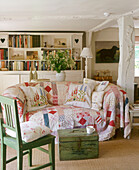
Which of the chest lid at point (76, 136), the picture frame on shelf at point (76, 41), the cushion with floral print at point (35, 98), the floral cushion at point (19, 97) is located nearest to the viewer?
the chest lid at point (76, 136)

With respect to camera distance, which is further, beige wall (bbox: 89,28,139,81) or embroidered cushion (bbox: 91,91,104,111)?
beige wall (bbox: 89,28,139,81)

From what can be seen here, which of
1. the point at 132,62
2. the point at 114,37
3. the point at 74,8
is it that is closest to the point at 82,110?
the point at 132,62

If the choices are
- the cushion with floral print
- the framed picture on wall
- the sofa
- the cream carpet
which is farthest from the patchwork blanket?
the framed picture on wall

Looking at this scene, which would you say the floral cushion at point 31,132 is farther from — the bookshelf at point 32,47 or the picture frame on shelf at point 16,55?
the picture frame on shelf at point 16,55

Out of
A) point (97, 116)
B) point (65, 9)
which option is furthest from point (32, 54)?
point (97, 116)

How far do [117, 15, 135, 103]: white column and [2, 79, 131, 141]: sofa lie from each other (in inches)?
21.9

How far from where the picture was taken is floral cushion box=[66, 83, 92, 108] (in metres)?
4.34

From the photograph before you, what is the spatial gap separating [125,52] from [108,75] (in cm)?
355

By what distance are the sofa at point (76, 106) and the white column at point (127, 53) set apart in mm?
557

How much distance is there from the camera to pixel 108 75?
8.35m

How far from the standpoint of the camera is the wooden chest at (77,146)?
129 inches

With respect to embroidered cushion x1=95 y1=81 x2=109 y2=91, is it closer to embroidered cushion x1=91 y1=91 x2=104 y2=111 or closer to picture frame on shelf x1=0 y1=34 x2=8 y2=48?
embroidered cushion x1=91 y1=91 x2=104 y2=111

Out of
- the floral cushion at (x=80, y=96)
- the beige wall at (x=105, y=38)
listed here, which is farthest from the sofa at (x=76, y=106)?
the beige wall at (x=105, y=38)

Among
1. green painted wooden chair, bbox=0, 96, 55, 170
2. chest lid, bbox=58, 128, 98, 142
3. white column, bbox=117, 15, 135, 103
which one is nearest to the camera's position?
green painted wooden chair, bbox=0, 96, 55, 170
